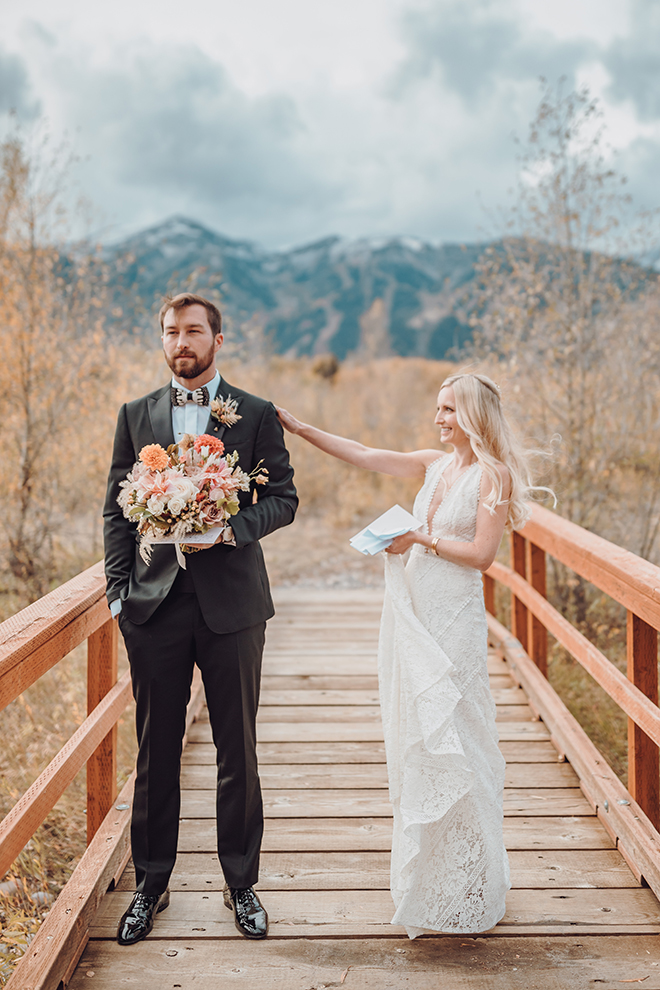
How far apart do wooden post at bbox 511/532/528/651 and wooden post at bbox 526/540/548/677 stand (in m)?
0.41

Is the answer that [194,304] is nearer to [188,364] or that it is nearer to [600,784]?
[188,364]

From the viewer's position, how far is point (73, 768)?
2.20 metres

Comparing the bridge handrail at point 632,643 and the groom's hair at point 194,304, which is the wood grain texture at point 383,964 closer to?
the bridge handrail at point 632,643

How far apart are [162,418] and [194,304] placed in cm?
38

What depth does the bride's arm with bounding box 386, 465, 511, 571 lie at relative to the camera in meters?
2.28

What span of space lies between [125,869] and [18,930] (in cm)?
44

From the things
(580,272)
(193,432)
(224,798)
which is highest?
(580,272)

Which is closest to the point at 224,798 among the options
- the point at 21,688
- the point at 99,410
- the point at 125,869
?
the point at 125,869

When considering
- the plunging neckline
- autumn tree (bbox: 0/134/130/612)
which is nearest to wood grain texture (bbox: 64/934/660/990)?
the plunging neckline

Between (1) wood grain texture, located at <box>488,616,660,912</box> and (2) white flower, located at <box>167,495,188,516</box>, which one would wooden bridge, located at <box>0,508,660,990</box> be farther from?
(2) white flower, located at <box>167,495,188,516</box>

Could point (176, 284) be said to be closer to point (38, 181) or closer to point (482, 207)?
point (38, 181)

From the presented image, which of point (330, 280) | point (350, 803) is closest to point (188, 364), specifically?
point (350, 803)

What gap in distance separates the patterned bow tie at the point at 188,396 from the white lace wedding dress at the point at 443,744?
83cm

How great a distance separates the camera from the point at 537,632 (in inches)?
162
